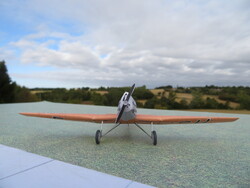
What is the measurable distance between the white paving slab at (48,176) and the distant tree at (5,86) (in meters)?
32.6

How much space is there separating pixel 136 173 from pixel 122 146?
1.75m

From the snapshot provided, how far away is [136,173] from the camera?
309cm

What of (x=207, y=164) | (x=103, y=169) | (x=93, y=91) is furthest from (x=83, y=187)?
(x=93, y=91)

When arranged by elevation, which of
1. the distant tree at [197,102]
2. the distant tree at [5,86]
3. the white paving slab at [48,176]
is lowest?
the white paving slab at [48,176]

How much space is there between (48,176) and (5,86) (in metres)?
33.9

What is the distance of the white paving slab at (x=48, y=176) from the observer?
2529 millimetres

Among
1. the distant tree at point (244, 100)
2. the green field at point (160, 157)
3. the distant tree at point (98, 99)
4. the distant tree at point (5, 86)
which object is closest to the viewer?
the green field at point (160, 157)

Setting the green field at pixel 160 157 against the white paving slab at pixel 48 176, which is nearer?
the white paving slab at pixel 48 176

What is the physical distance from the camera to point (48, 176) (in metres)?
2.74

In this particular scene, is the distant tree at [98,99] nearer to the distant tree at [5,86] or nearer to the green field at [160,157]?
the distant tree at [5,86]

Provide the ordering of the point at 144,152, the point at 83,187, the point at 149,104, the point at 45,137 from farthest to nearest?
the point at 149,104 → the point at 45,137 → the point at 144,152 → the point at 83,187

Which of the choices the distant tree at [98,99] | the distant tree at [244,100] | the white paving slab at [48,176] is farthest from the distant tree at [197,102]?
the white paving slab at [48,176]

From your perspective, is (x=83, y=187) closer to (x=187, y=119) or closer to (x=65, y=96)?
(x=187, y=119)

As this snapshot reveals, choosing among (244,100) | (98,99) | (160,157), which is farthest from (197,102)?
(160,157)
